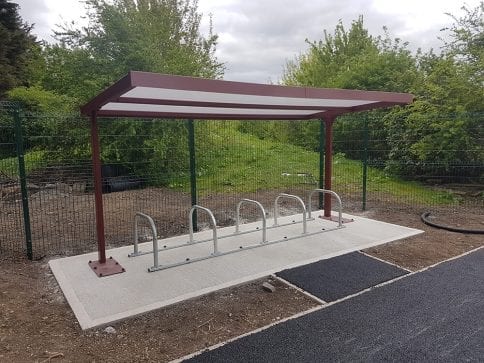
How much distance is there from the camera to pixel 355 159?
9.41m

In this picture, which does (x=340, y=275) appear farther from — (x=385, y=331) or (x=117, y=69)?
(x=117, y=69)

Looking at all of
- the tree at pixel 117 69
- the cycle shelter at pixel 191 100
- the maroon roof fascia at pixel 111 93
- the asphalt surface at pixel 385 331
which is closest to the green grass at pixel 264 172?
the tree at pixel 117 69

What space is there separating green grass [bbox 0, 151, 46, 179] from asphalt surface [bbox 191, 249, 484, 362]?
4988mm

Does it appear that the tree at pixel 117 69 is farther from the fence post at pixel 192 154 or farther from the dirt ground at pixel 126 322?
Answer: the dirt ground at pixel 126 322

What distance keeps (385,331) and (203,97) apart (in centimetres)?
245

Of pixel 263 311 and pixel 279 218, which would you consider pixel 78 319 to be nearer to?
pixel 263 311

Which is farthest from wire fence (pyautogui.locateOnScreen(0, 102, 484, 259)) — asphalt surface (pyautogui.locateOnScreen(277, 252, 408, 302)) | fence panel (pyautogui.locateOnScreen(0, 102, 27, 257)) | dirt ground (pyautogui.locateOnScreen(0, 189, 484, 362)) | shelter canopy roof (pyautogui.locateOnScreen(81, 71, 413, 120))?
asphalt surface (pyautogui.locateOnScreen(277, 252, 408, 302))

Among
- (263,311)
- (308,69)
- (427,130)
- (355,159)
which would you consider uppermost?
(308,69)

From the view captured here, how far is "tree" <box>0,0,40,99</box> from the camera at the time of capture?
15.8m

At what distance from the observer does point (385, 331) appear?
8.84ft

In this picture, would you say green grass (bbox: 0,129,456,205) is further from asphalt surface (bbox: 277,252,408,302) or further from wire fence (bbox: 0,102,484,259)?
asphalt surface (bbox: 277,252,408,302)

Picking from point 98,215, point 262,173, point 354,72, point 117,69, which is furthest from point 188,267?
point 354,72

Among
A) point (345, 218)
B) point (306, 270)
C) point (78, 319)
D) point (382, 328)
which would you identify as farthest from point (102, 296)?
point (345, 218)

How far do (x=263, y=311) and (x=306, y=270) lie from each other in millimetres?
1005
